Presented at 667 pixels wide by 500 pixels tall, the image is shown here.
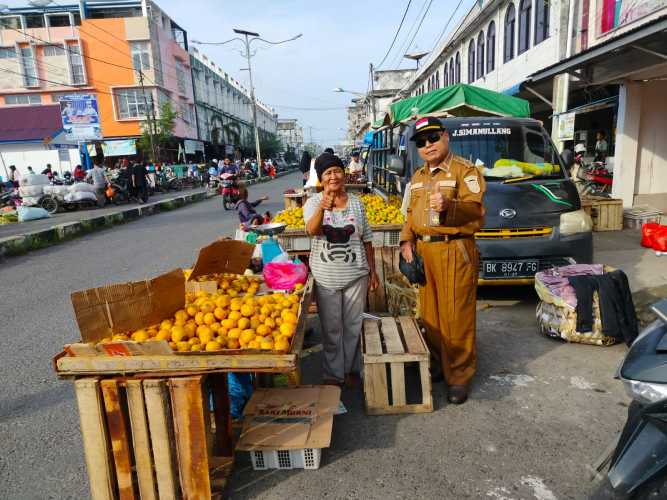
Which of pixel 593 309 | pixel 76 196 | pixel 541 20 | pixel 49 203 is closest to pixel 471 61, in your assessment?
pixel 541 20

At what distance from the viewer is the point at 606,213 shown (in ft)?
31.4

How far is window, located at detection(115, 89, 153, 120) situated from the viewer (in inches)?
1577

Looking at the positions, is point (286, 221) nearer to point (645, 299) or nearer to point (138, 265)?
point (138, 265)

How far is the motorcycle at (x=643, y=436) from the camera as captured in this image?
1.58m

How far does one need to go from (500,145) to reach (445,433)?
4305 millimetres

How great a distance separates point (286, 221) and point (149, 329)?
388 cm

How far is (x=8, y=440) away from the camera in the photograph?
317cm

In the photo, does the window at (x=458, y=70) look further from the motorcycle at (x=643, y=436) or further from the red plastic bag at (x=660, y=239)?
the motorcycle at (x=643, y=436)

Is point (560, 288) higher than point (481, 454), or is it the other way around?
point (560, 288)

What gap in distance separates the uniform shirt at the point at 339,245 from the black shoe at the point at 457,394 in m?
1.13

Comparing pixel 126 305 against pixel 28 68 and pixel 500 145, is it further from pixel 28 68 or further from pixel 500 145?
pixel 28 68

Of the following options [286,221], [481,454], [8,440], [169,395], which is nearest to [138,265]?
[286,221]

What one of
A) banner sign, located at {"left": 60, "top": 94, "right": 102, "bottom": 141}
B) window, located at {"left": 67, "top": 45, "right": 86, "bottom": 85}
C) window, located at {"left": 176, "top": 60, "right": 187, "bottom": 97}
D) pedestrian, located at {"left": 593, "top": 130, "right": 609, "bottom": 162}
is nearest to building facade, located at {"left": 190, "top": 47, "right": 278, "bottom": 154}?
window, located at {"left": 176, "top": 60, "right": 187, "bottom": 97}

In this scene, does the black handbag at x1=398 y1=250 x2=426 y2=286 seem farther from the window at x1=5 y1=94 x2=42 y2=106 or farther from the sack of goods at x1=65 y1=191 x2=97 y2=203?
the window at x1=5 y1=94 x2=42 y2=106
